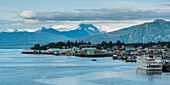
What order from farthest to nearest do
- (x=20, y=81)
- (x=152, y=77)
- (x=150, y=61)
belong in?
1. (x=150, y=61)
2. (x=152, y=77)
3. (x=20, y=81)

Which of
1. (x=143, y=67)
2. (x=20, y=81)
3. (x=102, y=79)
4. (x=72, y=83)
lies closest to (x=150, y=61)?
(x=143, y=67)

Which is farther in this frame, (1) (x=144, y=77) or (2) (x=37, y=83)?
(1) (x=144, y=77)

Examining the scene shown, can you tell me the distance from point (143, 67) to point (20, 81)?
2773 centimetres

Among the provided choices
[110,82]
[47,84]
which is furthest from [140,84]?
[47,84]

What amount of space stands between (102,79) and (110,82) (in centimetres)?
424

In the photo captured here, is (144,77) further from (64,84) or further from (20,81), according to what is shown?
(20,81)

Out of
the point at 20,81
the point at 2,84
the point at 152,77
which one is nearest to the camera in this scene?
the point at 2,84

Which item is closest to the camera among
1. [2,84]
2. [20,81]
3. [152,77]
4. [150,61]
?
[2,84]

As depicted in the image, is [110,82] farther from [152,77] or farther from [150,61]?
[150,61]

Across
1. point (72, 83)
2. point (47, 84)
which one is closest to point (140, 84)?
point (72, 83)

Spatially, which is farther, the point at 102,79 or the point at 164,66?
the point at 164,66

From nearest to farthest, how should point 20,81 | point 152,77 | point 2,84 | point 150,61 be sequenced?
point 2,84 → point 20,81 → point 152,77 → point 150,61

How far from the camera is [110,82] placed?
57188 millimetres

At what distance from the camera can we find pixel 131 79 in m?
60.4
